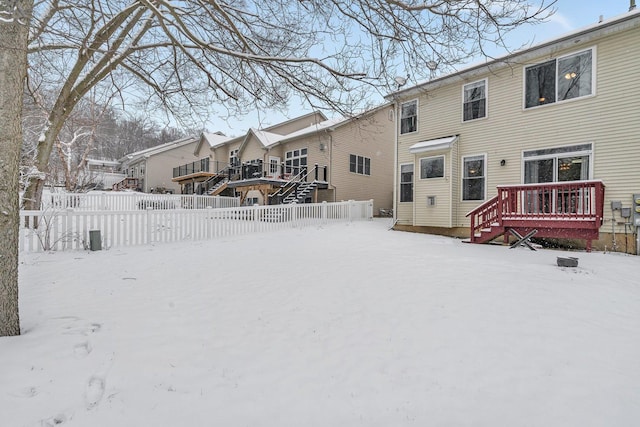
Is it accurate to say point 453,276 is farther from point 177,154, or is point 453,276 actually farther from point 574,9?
point 177,154

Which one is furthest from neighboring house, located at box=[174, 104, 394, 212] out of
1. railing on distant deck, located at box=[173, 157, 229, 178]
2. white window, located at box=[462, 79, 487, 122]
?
white window, located at box=[462, 79, 487, 122]

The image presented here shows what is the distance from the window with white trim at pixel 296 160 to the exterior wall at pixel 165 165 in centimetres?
1577

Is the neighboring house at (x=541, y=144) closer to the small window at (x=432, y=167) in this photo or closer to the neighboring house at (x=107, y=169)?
the small window at (x=432, y=167)

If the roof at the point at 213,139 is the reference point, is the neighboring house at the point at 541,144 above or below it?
below

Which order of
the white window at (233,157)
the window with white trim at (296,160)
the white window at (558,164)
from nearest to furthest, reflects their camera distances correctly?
the white window at (558,164)
the window with white trim at (296,160)
the white window at (233,157)

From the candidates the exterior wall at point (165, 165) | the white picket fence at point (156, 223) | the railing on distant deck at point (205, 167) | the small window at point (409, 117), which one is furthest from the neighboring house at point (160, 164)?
the small window at point (409, 117)

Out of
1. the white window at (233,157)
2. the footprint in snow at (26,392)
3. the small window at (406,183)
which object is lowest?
the footprint in snow at (26,392)

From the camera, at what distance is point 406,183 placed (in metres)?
12.5

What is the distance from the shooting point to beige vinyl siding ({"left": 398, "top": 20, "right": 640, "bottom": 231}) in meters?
7.72

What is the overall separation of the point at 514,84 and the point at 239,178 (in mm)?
15204

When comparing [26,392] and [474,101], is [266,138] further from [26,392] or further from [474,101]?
[26,392]

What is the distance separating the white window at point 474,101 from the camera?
33.9 ft

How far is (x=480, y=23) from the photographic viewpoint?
4008mm

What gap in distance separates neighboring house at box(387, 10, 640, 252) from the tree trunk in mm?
5270
